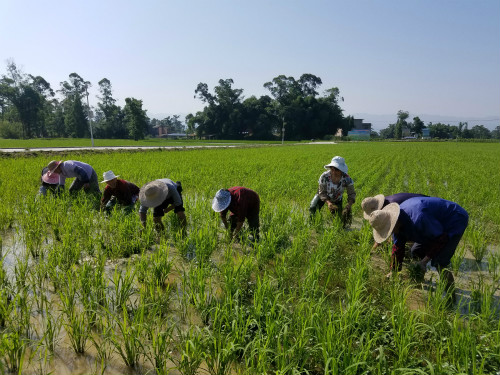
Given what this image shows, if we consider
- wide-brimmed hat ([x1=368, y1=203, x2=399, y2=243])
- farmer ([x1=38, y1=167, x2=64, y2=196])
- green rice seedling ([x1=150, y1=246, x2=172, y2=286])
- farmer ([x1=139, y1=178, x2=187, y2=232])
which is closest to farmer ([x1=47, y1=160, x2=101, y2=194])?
farmer ([x1=38, y1=167, x2=64, y2=196])

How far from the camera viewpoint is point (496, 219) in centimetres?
453

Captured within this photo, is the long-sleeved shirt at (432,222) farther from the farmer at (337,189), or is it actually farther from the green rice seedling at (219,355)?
the green rice seedling at (219,355)

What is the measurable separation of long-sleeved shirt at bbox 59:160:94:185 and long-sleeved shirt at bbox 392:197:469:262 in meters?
4.88

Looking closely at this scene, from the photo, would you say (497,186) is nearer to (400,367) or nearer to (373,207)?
(373,207)

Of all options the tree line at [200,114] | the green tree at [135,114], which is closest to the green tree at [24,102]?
the tree line at [200,114]

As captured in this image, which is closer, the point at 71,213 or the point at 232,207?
the point at 232,207

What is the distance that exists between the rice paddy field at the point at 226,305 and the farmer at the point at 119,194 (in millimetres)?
296

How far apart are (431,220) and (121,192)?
156 inches

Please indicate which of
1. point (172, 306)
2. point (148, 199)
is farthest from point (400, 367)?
point (148, 199)

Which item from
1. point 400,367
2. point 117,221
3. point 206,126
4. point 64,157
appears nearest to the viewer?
point 400,367

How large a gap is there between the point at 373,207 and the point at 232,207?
5.00 feet

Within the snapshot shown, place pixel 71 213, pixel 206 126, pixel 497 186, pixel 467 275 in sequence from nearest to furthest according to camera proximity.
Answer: pixel 467 275, pixel 71 213, pixel 497 186, pixel 206 126

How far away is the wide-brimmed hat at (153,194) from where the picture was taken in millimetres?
3451

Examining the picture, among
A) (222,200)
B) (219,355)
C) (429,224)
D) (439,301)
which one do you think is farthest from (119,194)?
A: (439,301)
